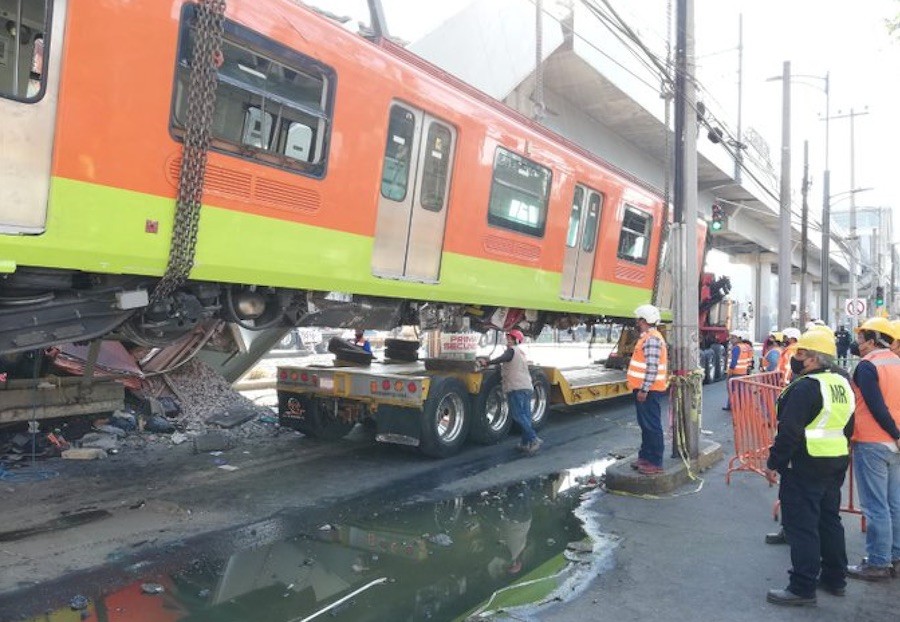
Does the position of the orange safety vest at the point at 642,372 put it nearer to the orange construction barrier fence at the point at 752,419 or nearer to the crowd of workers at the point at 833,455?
the orange construction barrier fence at the point at 752,419

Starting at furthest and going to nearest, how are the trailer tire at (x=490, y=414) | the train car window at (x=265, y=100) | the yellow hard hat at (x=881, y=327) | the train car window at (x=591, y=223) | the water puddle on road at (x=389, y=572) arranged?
the train car window at (x=591, y=223)
the trailer tire at (x=490, y=414)
the train car window at (x=265, y=100)
the yellow hard hat at (x=881, y=327)
the water puddle on road at (x=389, y=572)

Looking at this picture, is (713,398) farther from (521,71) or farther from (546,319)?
(521,71)

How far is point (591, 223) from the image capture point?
10211 mm

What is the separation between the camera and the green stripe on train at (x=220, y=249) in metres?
4.32

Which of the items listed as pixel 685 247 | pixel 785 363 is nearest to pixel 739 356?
pixel 785 363

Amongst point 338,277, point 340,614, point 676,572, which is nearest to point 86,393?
point 338,277

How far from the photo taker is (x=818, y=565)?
13.6 feet

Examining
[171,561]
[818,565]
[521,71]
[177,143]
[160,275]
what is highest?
[521,71]

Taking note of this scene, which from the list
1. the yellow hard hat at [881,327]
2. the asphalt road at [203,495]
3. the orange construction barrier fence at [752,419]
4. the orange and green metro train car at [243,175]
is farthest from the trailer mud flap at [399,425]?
the yellow hard hat at [881,327]

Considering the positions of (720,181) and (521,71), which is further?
(720,181)

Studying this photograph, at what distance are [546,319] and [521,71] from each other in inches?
210

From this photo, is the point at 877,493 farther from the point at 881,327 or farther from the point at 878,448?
the point at 881,327

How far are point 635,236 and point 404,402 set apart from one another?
5.66 m

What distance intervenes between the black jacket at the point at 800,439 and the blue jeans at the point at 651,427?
8.75 ft
